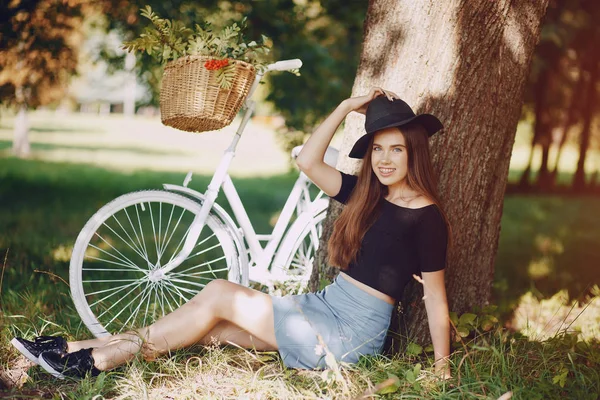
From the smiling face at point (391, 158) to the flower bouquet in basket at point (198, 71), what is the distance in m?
0.79

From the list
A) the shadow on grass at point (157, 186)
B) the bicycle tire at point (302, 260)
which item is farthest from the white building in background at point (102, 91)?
the bicycle tire at point (302, 260)

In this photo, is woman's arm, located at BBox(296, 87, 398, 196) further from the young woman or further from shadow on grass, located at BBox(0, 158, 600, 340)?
shadow on grass, located at BBox(0, 158, 600, 340)

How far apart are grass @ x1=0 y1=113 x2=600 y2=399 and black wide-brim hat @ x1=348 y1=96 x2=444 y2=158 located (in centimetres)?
104

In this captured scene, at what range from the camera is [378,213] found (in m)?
3.14

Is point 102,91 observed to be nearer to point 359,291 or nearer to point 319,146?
point 319,146

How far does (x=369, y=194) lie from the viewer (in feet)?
10.3

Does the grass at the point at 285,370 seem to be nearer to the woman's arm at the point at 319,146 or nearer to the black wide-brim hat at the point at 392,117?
the woman's arm at the point at 319,146

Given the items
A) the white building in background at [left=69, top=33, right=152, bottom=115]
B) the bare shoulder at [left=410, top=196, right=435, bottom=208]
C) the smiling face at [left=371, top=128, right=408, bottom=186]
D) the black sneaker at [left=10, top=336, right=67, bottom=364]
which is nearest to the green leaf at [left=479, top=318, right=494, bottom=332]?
the bare shoulder at [left=410, top=196, right=435, bottom=208]

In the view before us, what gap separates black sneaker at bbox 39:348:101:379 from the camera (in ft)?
9.71

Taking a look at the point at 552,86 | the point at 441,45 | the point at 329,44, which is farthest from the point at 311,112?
the point at 552,86

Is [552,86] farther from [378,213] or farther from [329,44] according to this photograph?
[378,213]

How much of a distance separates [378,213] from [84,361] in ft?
4.99

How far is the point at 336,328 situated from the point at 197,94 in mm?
1318

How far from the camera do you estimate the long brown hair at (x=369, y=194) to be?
10.1 feet
